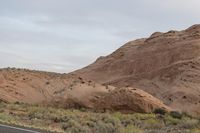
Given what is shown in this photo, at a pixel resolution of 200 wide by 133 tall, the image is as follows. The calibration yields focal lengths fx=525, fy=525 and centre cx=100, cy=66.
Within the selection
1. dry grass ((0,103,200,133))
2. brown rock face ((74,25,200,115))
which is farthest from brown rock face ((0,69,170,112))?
dry grass ((0,103,200,133))

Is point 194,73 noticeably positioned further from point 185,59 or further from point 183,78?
point 185,59

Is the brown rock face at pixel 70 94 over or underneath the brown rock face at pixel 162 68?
underneath

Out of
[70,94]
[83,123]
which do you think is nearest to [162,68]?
[70,94]

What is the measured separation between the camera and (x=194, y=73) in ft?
217

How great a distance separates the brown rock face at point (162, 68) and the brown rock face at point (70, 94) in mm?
6583

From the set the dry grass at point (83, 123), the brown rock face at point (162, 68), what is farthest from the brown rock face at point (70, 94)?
the dry grass at point (83, 123)

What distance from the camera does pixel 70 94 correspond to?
184 feet

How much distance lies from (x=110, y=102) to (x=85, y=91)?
13.6 ft

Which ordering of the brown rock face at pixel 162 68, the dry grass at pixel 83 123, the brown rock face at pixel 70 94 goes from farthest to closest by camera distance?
the brown rock face at pixel 162 68
the brown rock face at pixel 70 94
the dry grass at pixel 83 123

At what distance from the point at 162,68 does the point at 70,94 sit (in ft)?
65.8

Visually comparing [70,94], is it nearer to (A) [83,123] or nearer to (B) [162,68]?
(B) [162,68]

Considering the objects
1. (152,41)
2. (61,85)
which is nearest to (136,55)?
(152,41)

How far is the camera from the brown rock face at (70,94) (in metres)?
53.4

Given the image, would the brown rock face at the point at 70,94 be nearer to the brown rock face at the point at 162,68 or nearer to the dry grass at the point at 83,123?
the brown rock face at the point at 162,68
